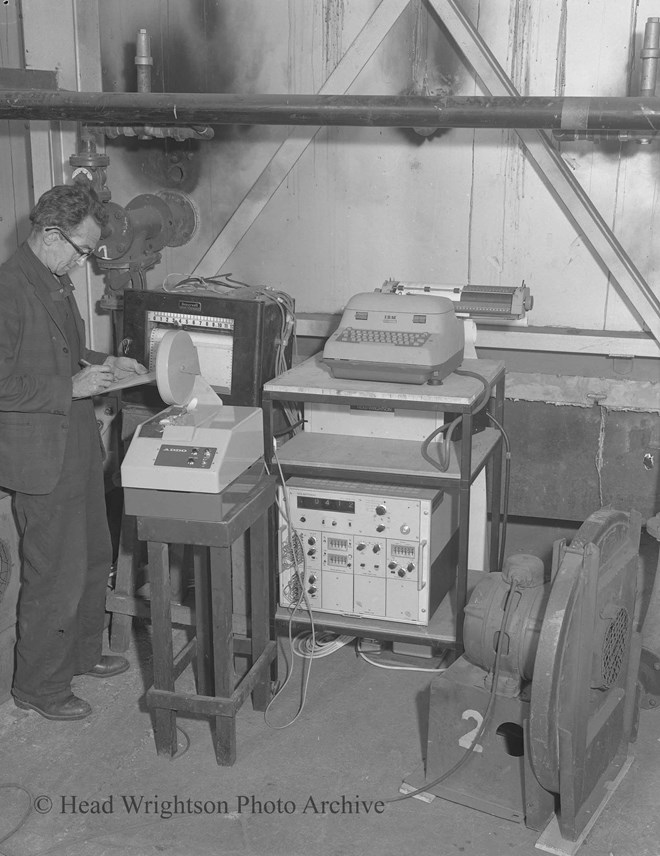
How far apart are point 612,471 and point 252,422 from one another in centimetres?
184

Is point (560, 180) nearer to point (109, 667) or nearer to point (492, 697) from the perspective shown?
point (492, 697)

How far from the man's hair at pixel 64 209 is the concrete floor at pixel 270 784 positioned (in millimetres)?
1556

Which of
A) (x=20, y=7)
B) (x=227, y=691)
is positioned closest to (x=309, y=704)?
(x=227, y=691)

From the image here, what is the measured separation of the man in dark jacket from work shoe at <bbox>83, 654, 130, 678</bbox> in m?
0.20

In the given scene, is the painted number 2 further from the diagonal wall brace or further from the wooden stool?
the diagonal wall brace

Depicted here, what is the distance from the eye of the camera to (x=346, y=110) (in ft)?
10.3

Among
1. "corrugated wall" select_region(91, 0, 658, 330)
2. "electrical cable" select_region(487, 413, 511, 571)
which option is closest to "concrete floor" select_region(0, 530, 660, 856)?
"electrical cable" select_region(487, 413, 511, 571)

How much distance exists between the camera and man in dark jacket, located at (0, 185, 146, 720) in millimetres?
2781

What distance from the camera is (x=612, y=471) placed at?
4.01 meters

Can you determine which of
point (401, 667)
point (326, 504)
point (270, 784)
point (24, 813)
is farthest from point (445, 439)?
point (24, 813)

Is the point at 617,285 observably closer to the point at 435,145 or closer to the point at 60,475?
the point at 435,145

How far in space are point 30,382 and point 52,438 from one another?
0.60 feet

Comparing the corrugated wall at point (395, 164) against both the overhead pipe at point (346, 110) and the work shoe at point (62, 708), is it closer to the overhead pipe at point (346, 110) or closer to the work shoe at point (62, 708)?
the overhead pipe at point (346, 110)

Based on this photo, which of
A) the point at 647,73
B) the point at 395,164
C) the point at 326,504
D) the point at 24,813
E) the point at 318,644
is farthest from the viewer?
the point at 395,164
